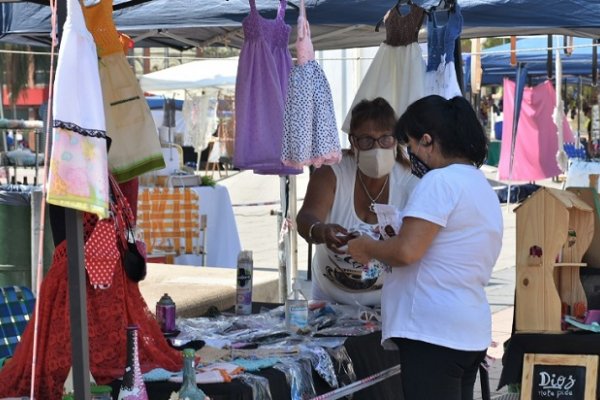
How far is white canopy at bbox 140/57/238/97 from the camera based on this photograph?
17.5 metres

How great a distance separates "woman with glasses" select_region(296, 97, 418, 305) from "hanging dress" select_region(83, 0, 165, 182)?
1.06 metres

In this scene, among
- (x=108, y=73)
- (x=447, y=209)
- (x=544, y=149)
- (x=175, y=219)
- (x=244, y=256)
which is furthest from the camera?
(x=544, y=149)

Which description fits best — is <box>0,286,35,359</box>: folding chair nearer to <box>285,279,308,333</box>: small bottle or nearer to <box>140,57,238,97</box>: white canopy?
<box>285,279,308,333</box>: small bottle

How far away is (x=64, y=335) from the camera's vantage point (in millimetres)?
3287

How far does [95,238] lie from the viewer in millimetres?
3273

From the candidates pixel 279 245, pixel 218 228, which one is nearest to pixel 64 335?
pixel 279 245

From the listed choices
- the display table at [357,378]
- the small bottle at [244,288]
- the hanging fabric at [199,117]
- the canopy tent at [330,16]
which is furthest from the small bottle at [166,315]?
the hanging fabric at [199,117]

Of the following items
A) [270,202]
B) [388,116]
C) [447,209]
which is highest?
[388,116]

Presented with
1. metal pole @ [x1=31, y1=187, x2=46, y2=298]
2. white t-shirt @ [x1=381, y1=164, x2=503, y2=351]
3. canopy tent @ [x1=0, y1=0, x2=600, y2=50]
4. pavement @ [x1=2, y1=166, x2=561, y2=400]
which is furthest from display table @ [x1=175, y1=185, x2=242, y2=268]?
white t-shirt @ [x1=381, y1=164, x2=503, y2=351]

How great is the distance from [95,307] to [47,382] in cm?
28

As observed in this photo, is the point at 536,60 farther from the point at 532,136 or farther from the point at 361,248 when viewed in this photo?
the point at 361,248

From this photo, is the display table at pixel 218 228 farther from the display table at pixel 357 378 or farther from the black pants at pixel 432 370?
the black pants at pixel 432 370

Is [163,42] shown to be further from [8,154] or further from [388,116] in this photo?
[8,154]

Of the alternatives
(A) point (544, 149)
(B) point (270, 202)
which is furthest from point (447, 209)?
(B) point (270, 202)
